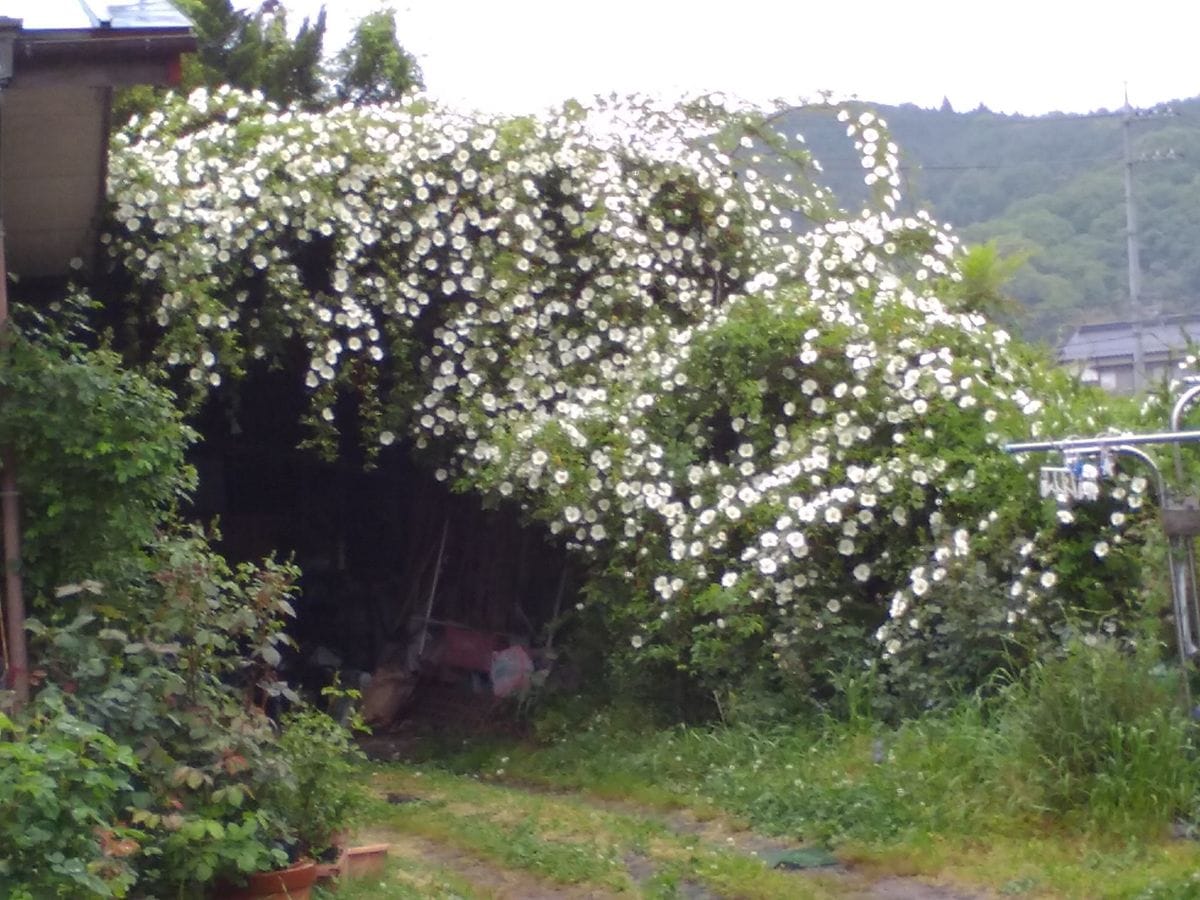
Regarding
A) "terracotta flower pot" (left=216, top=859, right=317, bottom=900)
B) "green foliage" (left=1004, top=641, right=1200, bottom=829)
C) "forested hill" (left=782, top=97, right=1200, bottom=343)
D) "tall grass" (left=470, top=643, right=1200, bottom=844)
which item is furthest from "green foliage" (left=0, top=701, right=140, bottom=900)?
"forested hill" (left=782, top=97, right=1200, bottom=343)

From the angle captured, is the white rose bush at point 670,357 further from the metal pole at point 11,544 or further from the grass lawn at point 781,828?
the metal pole at point 11,544

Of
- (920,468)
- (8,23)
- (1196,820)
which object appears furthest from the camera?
(920,468)

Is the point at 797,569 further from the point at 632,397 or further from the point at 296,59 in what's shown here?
the point at 296,59

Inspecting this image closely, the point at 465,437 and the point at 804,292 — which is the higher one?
the point at 804,292

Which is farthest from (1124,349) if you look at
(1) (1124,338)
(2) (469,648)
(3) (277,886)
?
(3) (277,886)

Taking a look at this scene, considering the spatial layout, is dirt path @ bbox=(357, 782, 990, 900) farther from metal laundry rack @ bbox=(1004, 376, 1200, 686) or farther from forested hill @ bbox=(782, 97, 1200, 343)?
forested hill @ bbox=(782, 97, 1200, 343)

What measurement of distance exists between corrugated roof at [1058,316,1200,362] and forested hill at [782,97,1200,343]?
0.22 m

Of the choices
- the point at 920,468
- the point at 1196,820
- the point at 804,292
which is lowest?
the point at 1196,820

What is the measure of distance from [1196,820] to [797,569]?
279 centimetres

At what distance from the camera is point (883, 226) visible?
33.2ft

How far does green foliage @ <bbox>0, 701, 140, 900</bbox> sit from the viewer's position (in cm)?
375

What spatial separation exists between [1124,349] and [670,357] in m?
4.39


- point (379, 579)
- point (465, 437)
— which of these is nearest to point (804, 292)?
point (465, 437)

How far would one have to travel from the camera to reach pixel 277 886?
5145 millimetres
